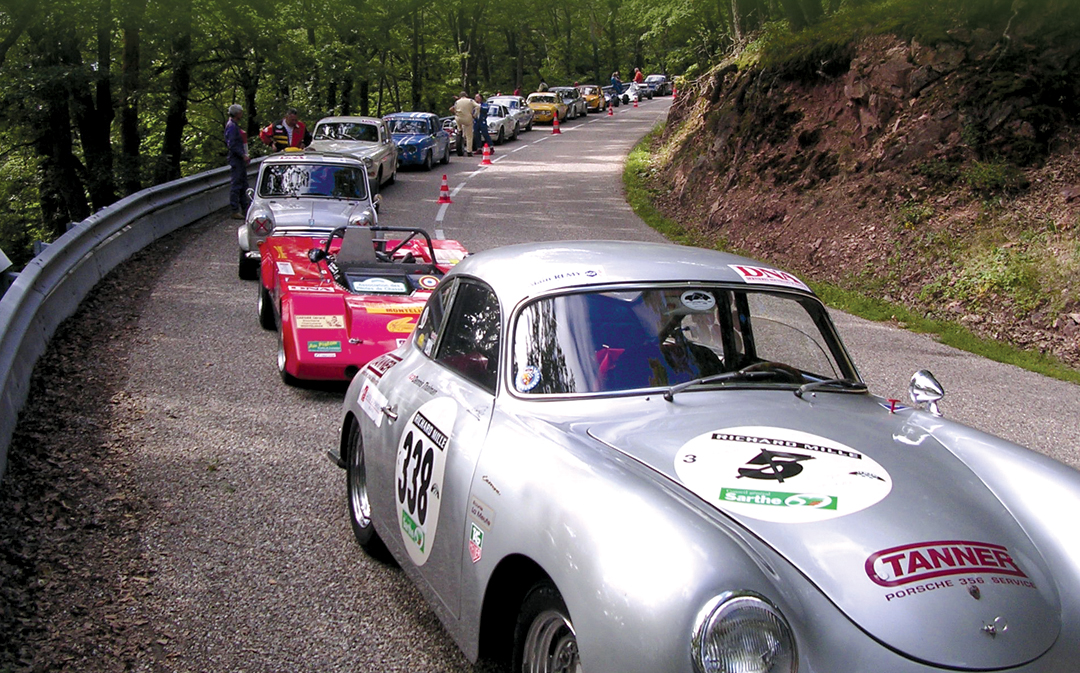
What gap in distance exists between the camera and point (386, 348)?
25.3 ft

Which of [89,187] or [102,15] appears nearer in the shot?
[102,15]

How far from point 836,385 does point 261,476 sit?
354 centimetres

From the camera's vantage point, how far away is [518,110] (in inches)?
1564

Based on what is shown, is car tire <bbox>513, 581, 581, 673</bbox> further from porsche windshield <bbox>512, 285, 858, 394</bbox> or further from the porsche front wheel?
the porsche front wheel

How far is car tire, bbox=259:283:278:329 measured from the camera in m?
9.70

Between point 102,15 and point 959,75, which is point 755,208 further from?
point 102,15

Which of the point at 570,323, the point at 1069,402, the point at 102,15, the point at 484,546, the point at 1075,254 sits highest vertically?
the point at 102,15

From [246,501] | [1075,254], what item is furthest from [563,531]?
[1075,254]

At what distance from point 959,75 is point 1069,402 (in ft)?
25.3

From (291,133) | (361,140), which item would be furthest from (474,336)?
(361,140)

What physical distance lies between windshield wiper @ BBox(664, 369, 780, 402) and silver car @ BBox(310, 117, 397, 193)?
18.4 meters

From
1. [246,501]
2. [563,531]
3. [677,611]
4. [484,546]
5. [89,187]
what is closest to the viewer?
[677,611]

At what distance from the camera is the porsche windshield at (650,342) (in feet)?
12.1

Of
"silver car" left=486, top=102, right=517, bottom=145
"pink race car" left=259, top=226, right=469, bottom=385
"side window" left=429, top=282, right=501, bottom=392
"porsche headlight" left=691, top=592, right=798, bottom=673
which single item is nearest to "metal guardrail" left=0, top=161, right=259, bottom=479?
"pink race car" left=259, top=226, right=469, bottom=385
